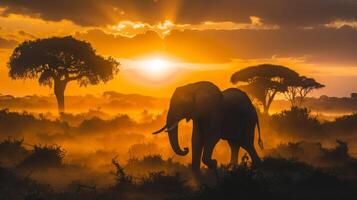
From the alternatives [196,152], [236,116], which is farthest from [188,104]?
[236,116]

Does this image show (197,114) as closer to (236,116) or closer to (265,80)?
(236,116)

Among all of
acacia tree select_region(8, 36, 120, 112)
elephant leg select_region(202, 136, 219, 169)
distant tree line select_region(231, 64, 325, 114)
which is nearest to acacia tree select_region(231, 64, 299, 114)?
distant tree line select_region(231, 64, 325, 114)

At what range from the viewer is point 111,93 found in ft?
334

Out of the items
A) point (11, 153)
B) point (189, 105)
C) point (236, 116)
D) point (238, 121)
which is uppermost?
point (189, 105)

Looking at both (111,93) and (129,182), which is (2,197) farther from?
(111,93)

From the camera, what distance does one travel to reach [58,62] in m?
49.7

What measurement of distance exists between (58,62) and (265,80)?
18.7 m

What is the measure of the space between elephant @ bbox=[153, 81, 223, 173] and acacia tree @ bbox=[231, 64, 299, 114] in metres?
35.8

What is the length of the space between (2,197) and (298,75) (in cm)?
4521

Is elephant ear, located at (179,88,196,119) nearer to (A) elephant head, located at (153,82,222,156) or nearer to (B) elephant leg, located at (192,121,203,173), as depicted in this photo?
(A) elephant head, located at (153,82,222,156)

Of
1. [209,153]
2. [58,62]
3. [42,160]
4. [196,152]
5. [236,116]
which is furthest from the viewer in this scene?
[58,62]

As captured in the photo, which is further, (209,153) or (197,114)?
(197,114)

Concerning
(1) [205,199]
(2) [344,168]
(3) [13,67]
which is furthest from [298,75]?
(1) [205,199]

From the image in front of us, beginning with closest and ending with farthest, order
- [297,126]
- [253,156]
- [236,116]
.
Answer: [236,116], [253,156], [297,126]
